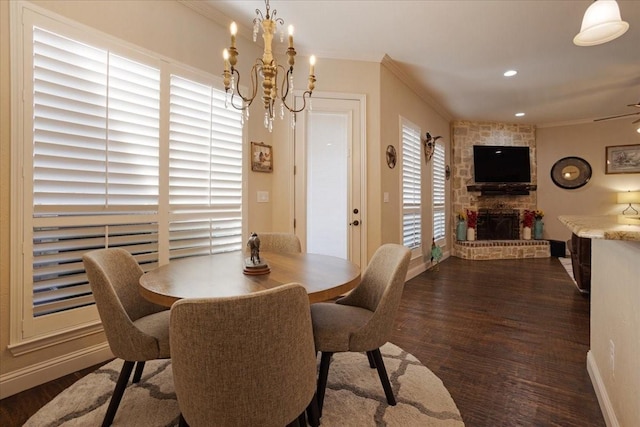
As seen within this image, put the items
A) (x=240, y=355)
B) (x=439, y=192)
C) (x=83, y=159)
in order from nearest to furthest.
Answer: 1. (x=240, y=355)
2. (x=83, y=159)
3. (x=439, y=192)

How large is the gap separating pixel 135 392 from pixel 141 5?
2617mm

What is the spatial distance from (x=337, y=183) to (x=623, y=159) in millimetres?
6351

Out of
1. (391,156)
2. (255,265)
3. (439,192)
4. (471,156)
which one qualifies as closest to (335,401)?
(255,265)

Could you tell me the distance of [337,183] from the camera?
12.2ft

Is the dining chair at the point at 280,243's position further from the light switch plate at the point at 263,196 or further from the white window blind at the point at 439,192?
the white window blind at the point at 439,192

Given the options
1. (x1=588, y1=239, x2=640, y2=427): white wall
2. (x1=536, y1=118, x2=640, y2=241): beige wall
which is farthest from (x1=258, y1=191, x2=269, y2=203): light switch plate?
(x1=536, y1=118, x2=640, y2=241): beige wall

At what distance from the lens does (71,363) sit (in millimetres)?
2102

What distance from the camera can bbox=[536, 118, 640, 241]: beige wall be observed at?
6387mm

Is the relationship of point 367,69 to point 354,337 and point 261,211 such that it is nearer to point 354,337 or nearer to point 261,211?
point 261,211

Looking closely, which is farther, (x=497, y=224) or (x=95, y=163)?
(x=497, y=224)

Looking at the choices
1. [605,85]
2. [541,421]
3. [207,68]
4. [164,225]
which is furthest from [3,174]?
[605,85]

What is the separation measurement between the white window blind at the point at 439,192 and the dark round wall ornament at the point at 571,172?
2.71 m

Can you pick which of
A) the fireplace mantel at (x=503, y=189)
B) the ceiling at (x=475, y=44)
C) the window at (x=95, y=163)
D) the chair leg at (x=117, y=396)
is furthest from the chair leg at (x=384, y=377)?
the fireplace mantel at (x=503, y=189)

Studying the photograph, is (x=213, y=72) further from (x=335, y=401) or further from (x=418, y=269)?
(x=418, y=269)
